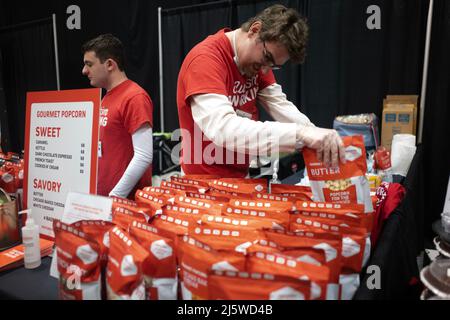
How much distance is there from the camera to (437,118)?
3.15 m

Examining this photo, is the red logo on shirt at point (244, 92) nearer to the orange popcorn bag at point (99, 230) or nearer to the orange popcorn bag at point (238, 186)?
the orange popcorn bag at point (238, 186)

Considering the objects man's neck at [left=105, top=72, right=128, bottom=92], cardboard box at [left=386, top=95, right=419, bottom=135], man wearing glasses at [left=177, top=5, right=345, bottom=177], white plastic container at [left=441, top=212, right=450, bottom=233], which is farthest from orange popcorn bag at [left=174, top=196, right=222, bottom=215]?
cardboard box at [left=386, top=95, right=419, bottom=135]

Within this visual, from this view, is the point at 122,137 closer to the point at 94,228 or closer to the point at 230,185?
the point at 230,185

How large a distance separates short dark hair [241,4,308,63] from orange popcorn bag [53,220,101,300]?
884 millimetres

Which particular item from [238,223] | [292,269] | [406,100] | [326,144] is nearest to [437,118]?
[406,100]

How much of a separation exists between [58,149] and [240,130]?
0.60 metres

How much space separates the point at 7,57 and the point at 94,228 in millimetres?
5771

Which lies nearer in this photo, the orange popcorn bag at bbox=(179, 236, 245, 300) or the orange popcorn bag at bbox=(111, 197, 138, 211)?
the orange popcorn bag at bbox=(179, 236, 245, 300)

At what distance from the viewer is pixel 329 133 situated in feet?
3.12

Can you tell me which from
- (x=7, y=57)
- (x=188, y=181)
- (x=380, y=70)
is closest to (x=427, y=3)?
(x=380, y=70)

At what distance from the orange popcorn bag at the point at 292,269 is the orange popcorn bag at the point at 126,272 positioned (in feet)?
0.70

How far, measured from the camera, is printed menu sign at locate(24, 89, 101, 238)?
1038 millimetres

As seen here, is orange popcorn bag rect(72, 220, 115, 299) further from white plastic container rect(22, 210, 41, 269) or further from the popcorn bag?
the popcorn bag
